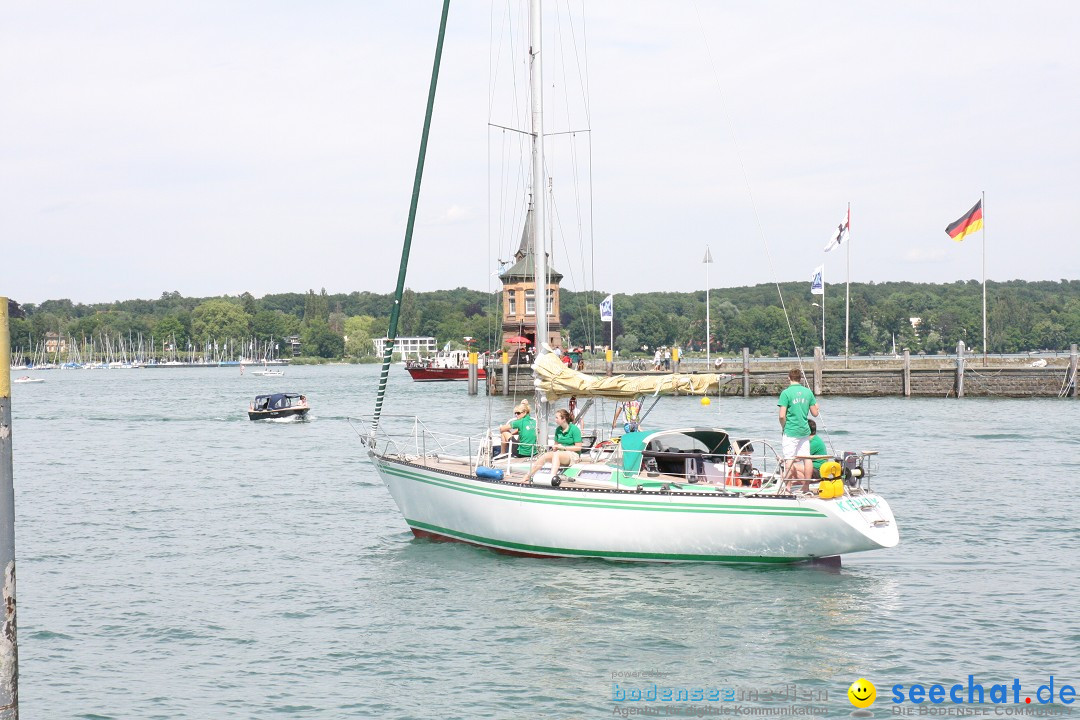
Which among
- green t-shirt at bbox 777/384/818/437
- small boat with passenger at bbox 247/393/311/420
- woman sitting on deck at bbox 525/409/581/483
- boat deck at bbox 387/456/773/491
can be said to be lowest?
small boat with passenger at bbox 247/393/311/420

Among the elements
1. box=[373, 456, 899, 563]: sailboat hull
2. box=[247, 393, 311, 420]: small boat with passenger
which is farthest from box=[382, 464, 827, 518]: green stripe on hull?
box=[247, 393, 311, 420]: small boat with passenger

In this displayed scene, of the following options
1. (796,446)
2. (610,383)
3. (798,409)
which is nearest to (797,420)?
(798,409)

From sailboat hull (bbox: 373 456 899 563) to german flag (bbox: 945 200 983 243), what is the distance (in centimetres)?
4512

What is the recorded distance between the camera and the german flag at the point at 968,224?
189 ft

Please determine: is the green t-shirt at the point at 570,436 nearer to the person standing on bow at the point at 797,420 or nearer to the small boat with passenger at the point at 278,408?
the person standing on bow at the point at 797,420

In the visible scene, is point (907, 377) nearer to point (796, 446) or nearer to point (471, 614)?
point (796, 446)

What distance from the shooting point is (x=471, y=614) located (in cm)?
1630

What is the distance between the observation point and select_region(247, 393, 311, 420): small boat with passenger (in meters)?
60.5

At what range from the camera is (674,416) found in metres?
54.8

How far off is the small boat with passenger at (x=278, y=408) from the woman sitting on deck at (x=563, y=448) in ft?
141

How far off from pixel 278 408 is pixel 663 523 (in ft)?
151

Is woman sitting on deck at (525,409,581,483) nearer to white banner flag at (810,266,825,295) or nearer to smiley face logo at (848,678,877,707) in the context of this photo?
smiley face logo at (848,678,877,707)

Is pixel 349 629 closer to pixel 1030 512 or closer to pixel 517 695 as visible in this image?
pixel 517 695

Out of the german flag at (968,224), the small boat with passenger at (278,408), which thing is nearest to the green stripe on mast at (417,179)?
the small boat with passenger at (278,408)
